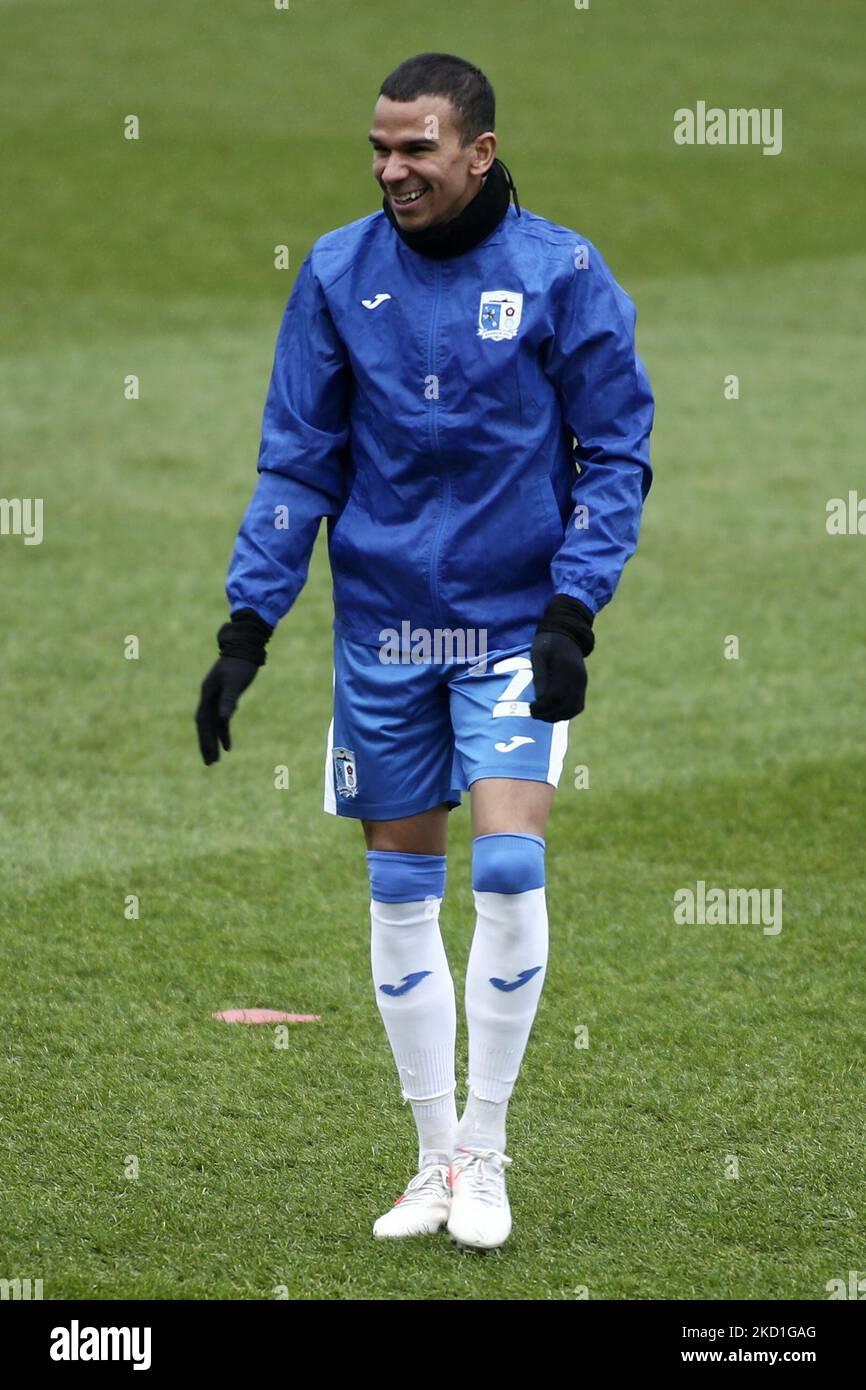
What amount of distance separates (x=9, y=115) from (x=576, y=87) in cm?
571

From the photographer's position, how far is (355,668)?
3.18 meters

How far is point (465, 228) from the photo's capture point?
306cm

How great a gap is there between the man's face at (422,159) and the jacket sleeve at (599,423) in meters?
0.25

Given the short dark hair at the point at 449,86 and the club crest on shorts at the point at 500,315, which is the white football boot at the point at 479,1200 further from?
the short dark hair at the point at 449,86

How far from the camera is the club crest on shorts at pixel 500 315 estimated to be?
9.95ft

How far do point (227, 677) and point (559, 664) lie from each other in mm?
561

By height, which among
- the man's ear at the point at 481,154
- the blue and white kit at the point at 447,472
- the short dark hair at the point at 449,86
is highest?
the short dark hair at the point at 449,86

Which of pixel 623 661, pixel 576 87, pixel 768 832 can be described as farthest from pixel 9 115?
pixel 768 832

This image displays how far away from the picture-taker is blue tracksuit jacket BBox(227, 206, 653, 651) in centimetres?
304
